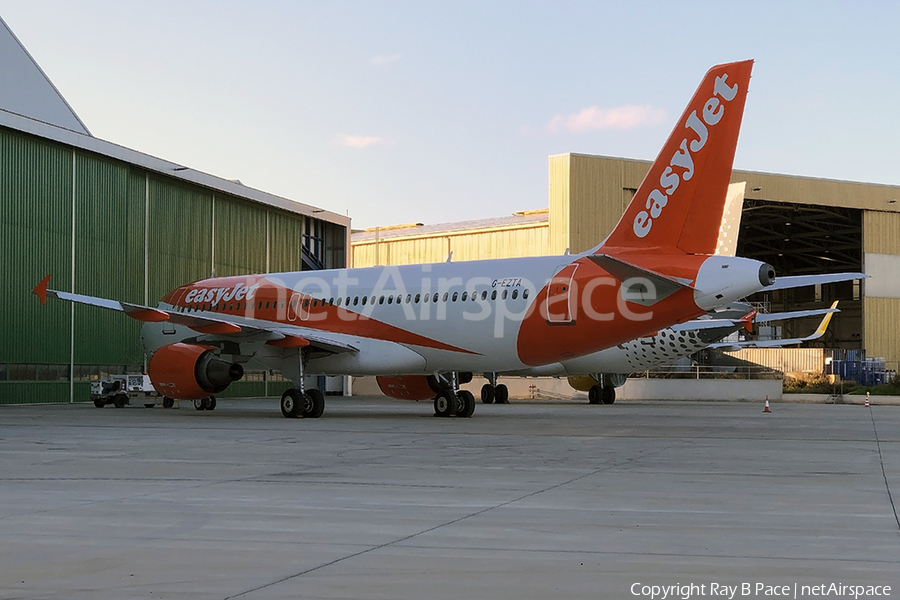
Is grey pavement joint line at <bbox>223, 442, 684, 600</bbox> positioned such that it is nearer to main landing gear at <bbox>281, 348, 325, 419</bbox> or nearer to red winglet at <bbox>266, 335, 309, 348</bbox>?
red winglet at <bbox>266, 335, 309, 348</bbox>

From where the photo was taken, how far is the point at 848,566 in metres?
5.59

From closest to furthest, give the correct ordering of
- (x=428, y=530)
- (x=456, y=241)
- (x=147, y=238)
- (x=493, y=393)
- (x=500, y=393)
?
1. (x=428, y=530)
2. (x=147, y=238)
3. (x=493, y=393)
4. (x=500, y=393)
5. (x=456, y=241)

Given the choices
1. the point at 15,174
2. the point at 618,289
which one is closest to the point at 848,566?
the point at 618,289

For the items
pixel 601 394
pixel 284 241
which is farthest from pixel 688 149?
pixel 284 241

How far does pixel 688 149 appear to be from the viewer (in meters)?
17.6

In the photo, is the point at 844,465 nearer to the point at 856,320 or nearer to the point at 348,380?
the point at 348,380

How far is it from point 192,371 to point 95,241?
12.7 metres

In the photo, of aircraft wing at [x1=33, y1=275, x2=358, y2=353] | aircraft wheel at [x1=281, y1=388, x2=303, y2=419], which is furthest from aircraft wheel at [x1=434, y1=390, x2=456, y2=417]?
aircraft wheel at [x1=281, y1=388, x2=303, y2=419]

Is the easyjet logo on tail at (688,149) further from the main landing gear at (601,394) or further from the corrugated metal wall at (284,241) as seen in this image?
the corrugated metal wall at (284,241)

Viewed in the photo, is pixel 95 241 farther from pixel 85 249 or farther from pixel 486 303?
pixel 486 303

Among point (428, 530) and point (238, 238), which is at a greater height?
point (238, 238)

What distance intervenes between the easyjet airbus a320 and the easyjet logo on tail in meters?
0.02

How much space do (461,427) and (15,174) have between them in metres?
18.2

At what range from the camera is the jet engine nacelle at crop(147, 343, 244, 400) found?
22.8 meters
